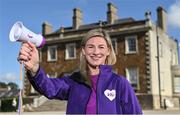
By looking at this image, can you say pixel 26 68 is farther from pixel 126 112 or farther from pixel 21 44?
pixel 126 112

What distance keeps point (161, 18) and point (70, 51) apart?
915 cm

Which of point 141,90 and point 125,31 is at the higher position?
point 125,31

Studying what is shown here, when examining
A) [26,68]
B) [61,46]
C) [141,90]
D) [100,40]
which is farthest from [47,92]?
[61,46]

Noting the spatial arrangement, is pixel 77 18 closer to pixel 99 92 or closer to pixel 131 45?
pixel 131 45

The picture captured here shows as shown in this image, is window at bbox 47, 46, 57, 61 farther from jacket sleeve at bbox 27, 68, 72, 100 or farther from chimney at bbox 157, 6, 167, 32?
jacket sleeve at bbox 27, 68, 72, 100

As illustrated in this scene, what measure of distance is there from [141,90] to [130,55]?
3.32 metres

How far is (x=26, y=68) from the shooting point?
2406 millimetres

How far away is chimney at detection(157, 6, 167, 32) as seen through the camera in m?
34.5

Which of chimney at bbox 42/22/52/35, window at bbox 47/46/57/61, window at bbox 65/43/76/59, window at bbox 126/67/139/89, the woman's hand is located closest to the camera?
the woman's hand

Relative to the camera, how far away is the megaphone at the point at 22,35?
2.40 metres

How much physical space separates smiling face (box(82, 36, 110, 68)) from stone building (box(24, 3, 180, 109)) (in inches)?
1083

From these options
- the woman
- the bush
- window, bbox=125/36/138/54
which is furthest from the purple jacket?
the bush

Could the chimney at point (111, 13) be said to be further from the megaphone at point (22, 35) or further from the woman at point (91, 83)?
the megaphone at point (22, 35)

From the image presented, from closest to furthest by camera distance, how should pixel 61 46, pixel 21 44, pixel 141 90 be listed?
pixel 21 44
pixel 141 90
pixel 61 46
